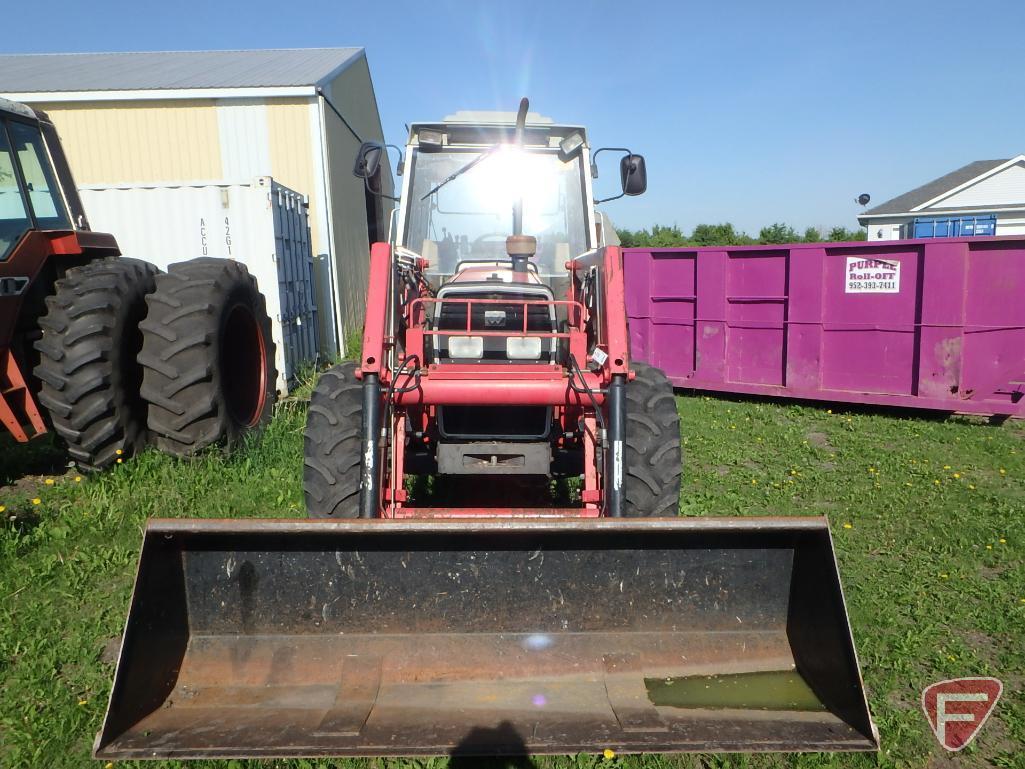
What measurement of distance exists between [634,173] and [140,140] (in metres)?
9.58

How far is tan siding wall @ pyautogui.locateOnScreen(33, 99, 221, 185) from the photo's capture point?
1181 cm

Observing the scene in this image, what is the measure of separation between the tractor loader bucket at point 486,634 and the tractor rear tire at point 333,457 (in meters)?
0.80

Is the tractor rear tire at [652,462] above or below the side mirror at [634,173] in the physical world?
below

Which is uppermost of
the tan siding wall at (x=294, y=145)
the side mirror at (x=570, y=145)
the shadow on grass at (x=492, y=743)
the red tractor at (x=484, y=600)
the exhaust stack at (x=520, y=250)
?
the tan siding wall at (x=294, y=145)

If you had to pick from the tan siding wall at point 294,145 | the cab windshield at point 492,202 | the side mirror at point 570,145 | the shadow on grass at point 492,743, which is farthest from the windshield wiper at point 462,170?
the tan siding wall at point 294,145

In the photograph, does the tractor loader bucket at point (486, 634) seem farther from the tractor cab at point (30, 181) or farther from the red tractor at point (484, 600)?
the tractor cab at point (30, 181)

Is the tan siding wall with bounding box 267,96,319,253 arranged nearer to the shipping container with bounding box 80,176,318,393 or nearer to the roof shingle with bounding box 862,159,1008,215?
the shipping container with bounding box 80,176,318,393

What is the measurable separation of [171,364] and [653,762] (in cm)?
362

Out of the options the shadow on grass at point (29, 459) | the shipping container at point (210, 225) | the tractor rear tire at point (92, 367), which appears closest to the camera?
the tractor rear tire at point (92, 367)

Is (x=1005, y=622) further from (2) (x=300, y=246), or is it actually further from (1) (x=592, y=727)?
(2) (x=300, y=246)

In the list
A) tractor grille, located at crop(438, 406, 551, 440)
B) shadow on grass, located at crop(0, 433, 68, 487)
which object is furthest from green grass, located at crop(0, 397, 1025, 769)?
tractor grille, located at crop(438, 406, 551, 440)

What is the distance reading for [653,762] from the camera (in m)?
2.73

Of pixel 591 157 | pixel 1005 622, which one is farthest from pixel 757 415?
pixel 1005 622

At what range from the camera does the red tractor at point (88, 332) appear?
4723 mm
